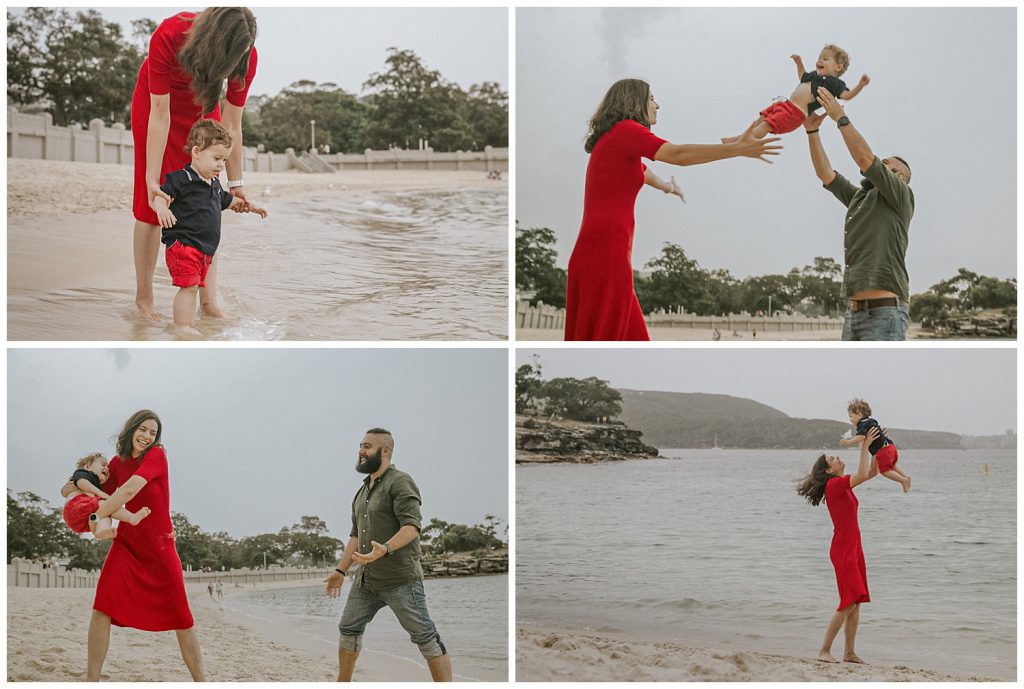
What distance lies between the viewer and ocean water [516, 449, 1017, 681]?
4996 mm

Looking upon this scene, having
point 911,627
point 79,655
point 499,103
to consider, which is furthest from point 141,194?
point 911,627

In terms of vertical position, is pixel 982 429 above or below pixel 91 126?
below

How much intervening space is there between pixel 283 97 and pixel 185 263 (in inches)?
47.7

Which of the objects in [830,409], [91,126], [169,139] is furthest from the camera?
[91,126]

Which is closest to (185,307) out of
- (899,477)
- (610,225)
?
(610,225)

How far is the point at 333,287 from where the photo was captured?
5270mm

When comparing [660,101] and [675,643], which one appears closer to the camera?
[675,643]

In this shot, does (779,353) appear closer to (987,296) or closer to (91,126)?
(987,296)

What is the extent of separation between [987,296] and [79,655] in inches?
185

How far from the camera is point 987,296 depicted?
538 cm

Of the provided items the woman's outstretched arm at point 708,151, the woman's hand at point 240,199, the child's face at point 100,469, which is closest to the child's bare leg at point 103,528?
the child's face at point 100,469

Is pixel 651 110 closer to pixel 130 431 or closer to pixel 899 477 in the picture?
pixel 899 477

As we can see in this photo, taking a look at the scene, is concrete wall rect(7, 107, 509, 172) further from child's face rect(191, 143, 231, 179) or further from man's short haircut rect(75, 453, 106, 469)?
man's short haircut rect(75, 453, 106, 469)

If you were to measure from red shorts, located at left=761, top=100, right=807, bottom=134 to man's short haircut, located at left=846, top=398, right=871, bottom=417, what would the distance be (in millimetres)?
1335
